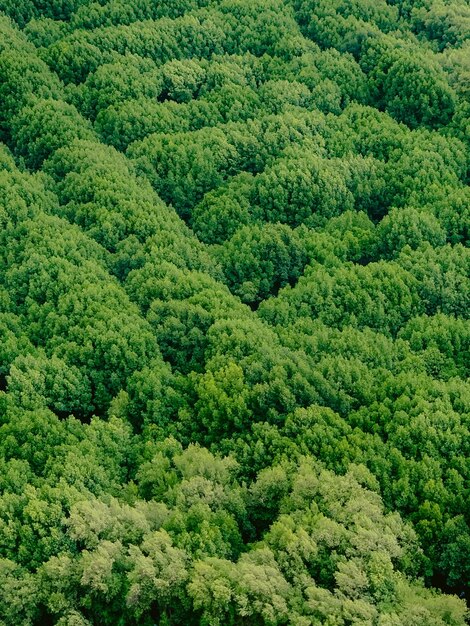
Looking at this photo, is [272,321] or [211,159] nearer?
[272,321]

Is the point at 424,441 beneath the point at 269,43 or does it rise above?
beneath

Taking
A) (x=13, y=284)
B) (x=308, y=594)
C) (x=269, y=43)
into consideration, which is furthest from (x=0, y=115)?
(x=308, y=594)

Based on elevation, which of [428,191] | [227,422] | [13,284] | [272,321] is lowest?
[13,284]

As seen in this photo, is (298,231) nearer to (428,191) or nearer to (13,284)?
(428,191)

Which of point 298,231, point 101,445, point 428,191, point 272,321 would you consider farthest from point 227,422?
point 428,191

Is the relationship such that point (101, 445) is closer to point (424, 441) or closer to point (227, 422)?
point (227, 422)

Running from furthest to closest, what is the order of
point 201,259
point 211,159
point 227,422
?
point 211,159 → point 201,259 → point 227,422

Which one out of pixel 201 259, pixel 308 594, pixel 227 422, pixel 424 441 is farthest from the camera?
pixel 201 259
